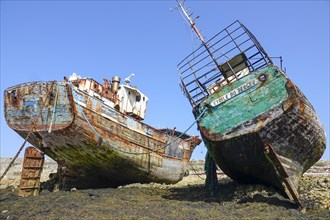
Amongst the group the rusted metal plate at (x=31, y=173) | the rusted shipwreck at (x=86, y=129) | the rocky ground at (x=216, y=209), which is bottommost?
the rocky ground at (x=216, y=209)

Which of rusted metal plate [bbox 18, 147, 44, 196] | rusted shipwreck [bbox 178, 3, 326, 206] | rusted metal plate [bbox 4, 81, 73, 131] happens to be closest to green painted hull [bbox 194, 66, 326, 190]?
rusted shipwreck [bbox 178, 3, 326, 206]

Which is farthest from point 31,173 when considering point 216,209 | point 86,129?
point 216,209

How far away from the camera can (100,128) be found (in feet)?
38.7

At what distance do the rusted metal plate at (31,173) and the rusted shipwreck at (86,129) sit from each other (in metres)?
0.85

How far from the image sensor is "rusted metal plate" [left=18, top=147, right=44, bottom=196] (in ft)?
34.0

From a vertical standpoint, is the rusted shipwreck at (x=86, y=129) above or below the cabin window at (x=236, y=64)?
below

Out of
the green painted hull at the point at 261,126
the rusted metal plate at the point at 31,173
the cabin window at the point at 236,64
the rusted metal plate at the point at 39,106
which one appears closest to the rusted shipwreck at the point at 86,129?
the rusted metal plate at the point at 39,106

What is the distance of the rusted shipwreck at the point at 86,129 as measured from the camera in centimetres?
1109

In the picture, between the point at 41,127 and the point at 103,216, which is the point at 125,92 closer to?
the point at 41,127

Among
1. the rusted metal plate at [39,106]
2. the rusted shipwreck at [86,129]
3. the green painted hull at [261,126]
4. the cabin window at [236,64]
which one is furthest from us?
the rusted shipwreck at [86,129]

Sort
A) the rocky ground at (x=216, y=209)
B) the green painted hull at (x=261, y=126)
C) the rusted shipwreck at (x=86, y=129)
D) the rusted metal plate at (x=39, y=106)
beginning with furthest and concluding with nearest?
1. the rusted shipwreck at (x=86, y=129)
2. the rusted metal plate at (x=39, y=106)
3. the green painted hull at (x=261, y=126)
4. the rocky ground at (x=216, y=209)

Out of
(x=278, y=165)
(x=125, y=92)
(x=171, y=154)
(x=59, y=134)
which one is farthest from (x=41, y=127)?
(x=278, y=165)

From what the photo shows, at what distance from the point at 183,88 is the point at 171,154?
21.9ft

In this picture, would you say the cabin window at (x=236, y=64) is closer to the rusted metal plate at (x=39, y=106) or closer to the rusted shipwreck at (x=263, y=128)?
the rusted shipwreck at (x=263, y=128)
